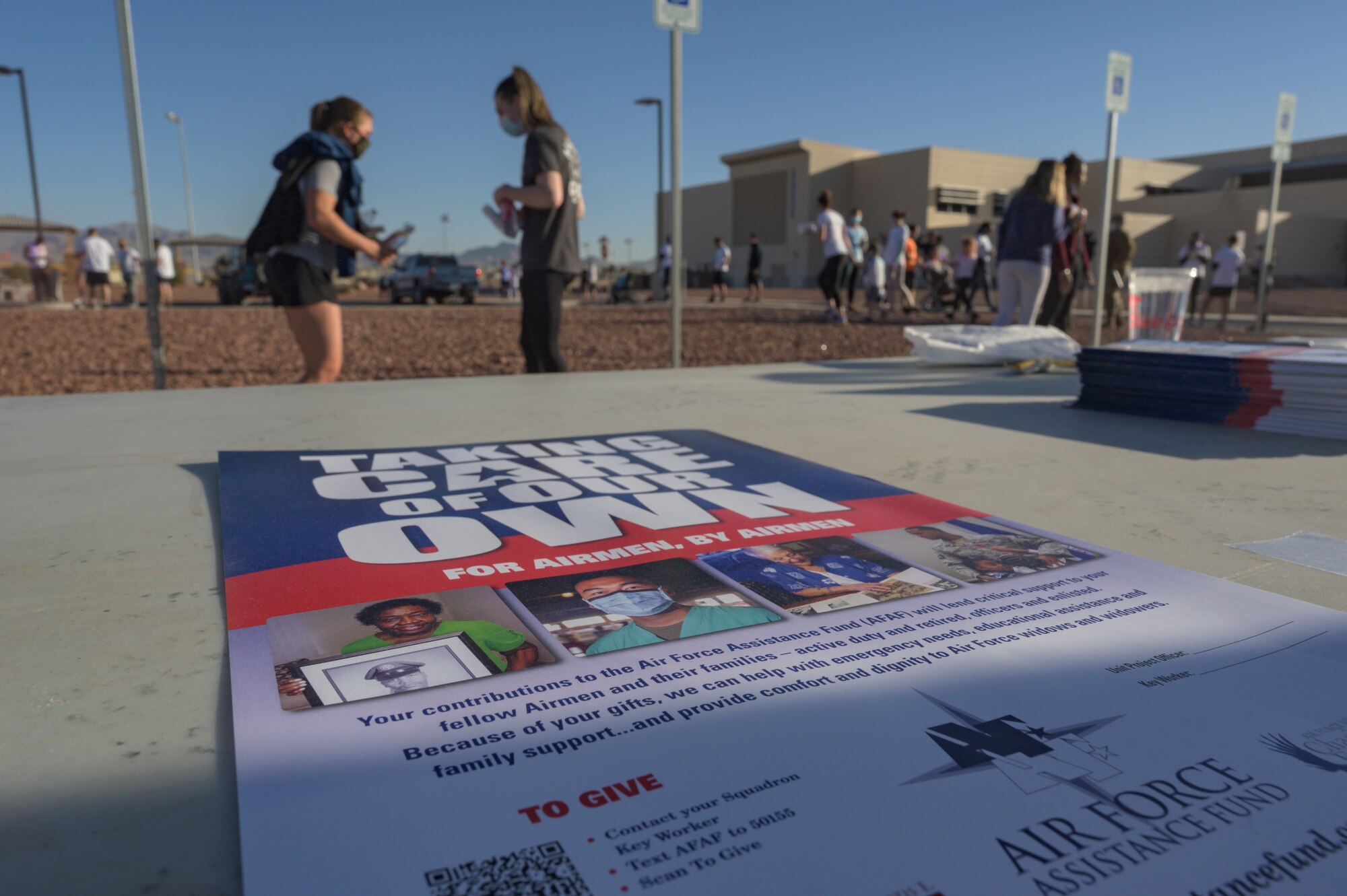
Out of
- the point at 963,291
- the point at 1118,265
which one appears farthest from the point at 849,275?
the point at 1118,265

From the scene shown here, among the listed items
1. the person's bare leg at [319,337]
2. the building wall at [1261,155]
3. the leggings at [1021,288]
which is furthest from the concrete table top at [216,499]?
the building wall at [1261,155]

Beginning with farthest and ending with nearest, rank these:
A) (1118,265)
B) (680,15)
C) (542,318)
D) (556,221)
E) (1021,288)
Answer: (1118,265) → (1021,288) → (680,15) → (542,318) → (556,221)

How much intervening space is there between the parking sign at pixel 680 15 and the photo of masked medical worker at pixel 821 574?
3.71 meters

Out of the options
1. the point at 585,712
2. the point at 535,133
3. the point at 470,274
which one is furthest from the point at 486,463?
the point at 470,274

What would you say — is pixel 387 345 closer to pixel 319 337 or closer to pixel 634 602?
pixel 319 337

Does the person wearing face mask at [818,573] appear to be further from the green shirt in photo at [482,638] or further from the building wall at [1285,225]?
the building wall at [1285,225]

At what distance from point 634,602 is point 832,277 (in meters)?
9.64

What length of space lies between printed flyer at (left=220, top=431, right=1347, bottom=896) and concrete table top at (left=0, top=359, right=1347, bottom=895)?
0.22ft

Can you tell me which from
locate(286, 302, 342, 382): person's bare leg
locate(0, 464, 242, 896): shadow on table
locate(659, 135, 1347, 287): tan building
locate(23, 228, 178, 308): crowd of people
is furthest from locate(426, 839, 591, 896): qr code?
locate(659, 135, 1347, 287): tan building

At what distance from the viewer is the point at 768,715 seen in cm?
79

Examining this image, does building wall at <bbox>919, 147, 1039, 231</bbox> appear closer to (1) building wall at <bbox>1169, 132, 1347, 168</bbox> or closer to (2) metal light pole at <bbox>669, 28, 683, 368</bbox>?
(1) building wall at <bbox>1169, 132, 1347, 168</bbox>

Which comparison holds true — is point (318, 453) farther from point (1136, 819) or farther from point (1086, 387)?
point (1086, 387)

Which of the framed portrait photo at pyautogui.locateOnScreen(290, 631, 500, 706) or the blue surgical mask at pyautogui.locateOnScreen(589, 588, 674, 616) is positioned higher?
the blue surgical mask at pyautogui.locateOnScreen(589, 588, 674, 616)

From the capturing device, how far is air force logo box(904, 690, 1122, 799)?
2.29ft
